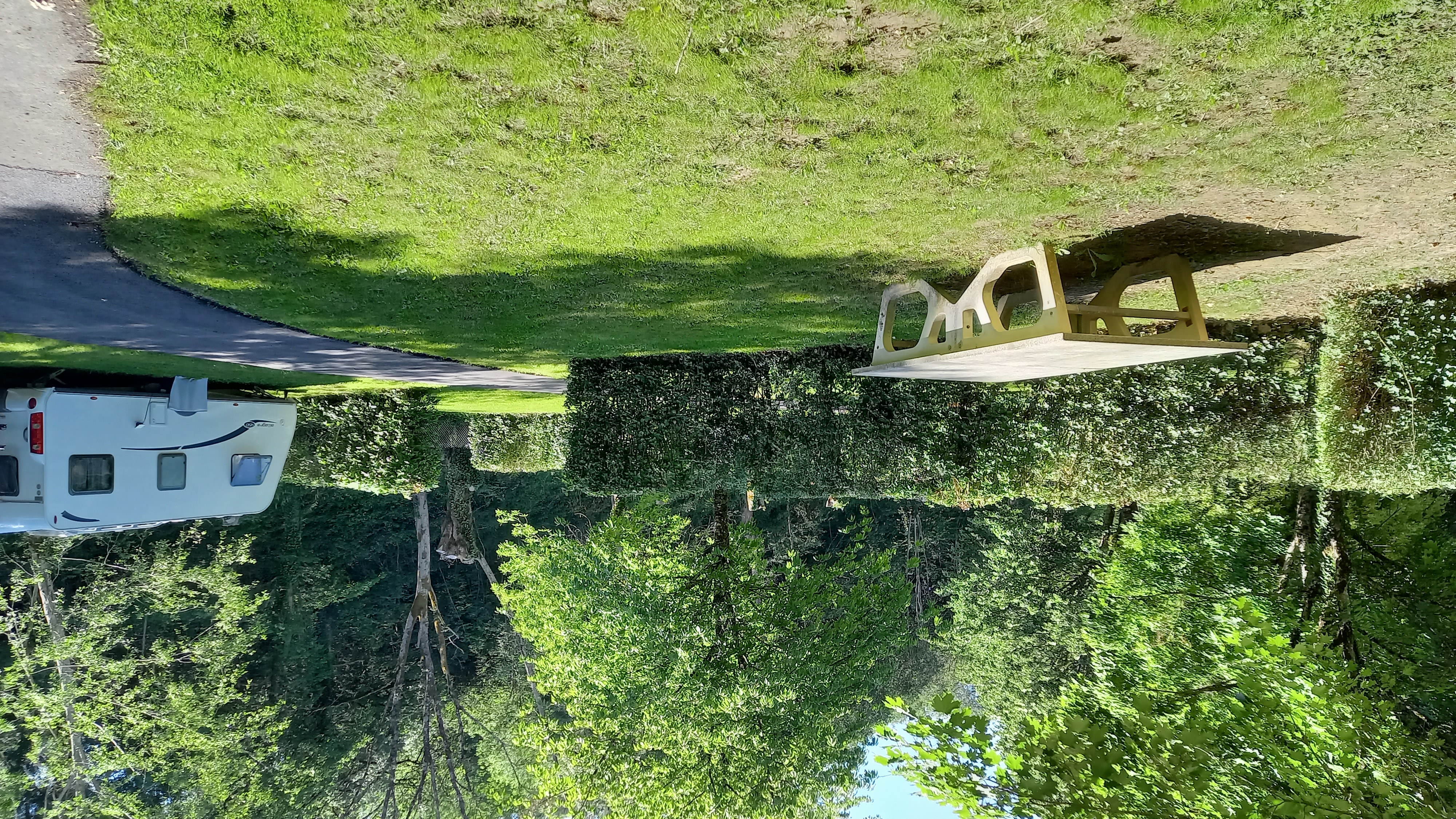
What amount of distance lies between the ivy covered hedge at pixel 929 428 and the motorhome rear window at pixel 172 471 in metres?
6.62

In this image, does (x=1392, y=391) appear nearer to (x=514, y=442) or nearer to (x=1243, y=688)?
(x=1243, y=688)

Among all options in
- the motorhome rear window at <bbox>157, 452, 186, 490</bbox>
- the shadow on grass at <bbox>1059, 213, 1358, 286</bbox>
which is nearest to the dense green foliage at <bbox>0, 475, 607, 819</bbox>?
the motorhome rear window at <bbox>157, 452, 186, 490</bbox>

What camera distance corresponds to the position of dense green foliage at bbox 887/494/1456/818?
238 inches

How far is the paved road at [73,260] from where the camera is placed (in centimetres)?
539

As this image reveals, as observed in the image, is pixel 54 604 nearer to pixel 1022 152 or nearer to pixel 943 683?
pixel 1022 152

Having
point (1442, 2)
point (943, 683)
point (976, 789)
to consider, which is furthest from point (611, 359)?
point (943, 683)

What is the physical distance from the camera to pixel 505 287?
8.60 meters

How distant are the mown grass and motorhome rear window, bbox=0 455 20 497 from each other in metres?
1.38

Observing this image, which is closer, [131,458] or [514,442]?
[131,458]

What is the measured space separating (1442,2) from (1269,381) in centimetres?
654

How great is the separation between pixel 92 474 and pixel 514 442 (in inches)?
316

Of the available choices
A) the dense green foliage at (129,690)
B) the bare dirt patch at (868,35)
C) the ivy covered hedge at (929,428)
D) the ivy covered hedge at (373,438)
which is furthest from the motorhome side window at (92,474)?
the bare dirt patch at (868,35)

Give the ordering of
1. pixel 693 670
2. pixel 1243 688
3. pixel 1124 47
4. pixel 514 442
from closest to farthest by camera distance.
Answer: pixel 1124 47 < pixel 1243 688 < pixel 693 670 < pixel 514 442

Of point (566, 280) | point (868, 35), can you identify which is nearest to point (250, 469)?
point (566, 280)
